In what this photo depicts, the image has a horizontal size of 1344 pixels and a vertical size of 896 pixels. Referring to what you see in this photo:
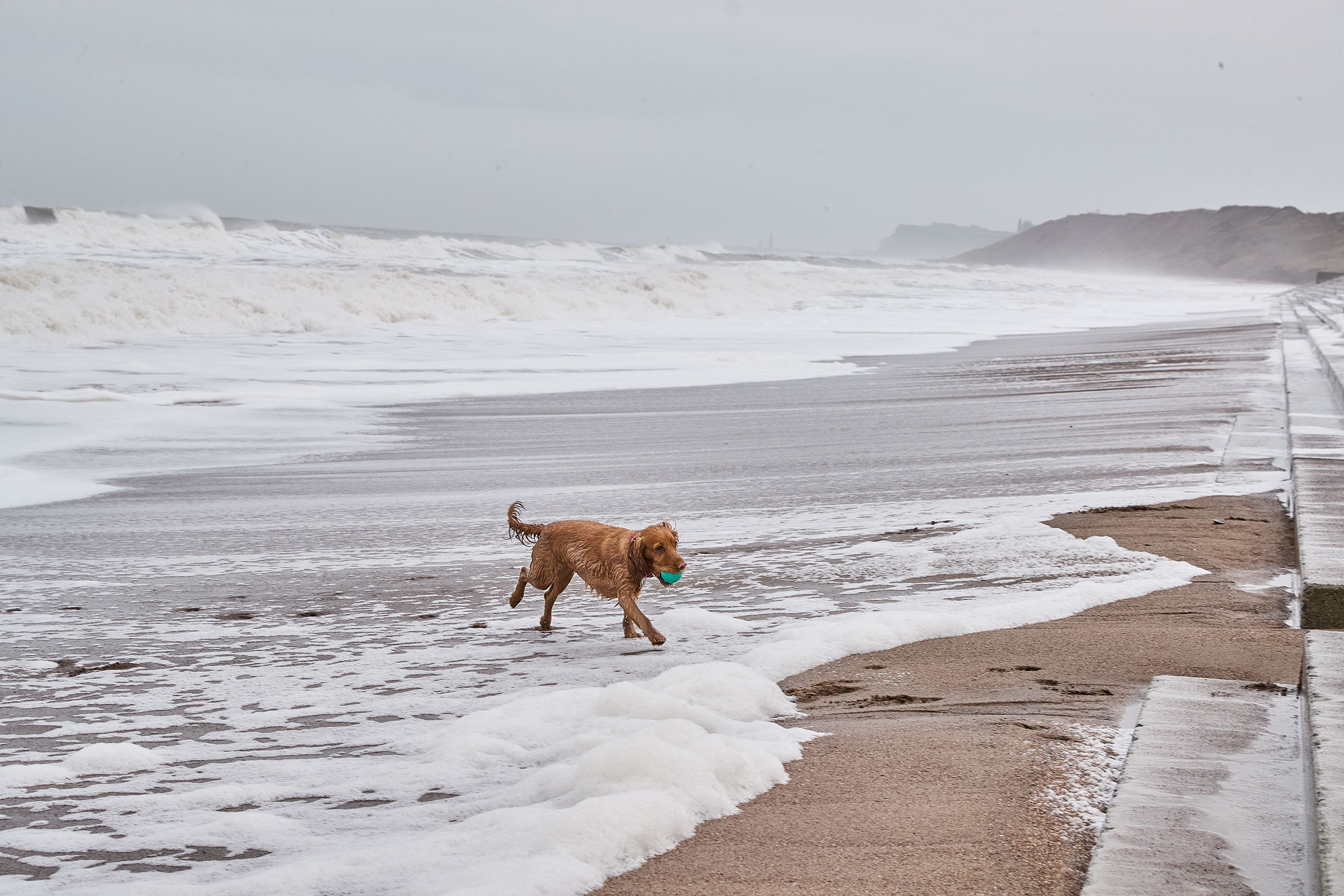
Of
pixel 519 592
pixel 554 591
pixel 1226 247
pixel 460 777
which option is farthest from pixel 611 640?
pixel 1226 247

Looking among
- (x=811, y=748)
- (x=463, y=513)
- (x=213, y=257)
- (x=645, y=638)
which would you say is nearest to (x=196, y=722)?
(x=645, y=638)

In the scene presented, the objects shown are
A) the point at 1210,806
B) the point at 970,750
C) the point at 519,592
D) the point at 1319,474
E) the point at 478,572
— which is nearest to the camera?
the point at 1210,806

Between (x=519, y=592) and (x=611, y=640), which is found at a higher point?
(x=519, y=592)

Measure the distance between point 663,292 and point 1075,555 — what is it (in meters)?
33.4

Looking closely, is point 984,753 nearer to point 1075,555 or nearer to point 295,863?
point 295,863

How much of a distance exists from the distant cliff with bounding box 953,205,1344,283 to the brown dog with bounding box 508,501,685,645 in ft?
405

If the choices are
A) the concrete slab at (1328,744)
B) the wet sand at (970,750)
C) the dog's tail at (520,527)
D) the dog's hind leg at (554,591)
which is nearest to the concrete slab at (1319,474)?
the wet sand at (970,750)

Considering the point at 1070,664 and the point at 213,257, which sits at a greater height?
the point at 213,257

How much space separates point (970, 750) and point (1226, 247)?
601ft

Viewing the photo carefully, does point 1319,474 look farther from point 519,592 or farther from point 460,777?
point 460,777

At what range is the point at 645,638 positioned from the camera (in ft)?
13.6

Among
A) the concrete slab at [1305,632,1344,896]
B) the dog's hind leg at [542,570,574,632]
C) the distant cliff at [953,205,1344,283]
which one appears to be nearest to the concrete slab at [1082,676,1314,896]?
the concrete slab at [1305,632,1344,896]

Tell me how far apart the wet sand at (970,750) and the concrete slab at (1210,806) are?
0.11m

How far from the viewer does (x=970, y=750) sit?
2.79m
